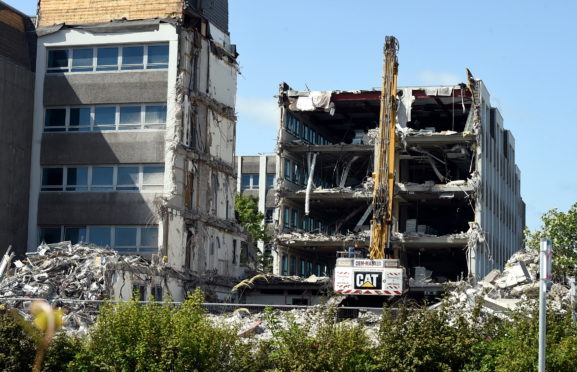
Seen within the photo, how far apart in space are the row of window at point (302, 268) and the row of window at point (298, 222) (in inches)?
109

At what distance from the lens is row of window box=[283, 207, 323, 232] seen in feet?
275

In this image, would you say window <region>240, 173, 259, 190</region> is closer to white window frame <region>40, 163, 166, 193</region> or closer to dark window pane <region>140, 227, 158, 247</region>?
white window frame <region>40, 163, 166, 193</region>

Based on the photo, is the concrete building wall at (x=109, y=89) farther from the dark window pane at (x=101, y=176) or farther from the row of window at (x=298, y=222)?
the row of window at (x=298, y=222)

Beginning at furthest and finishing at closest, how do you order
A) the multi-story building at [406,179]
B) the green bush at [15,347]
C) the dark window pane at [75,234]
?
the multi-story building at [406,179] → the dark window pane at [75,234] → the green bush at [15,347]

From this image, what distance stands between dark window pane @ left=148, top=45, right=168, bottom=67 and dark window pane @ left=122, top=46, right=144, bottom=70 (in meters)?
0.48

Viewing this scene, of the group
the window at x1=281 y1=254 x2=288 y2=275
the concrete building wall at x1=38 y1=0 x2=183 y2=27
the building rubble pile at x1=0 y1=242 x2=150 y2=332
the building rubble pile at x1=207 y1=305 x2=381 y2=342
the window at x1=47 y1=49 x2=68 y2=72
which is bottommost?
the building rubble pile at x1=207 y1=305 x2=381 y2=342

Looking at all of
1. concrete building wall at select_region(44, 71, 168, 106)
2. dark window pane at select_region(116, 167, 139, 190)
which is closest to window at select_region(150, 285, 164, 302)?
dark window pane at select_region(116, 167, 139, 190)

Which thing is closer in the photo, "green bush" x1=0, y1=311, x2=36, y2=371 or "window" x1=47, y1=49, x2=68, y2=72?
"green bush" x1=0, y1=311, x2=36, y2=371

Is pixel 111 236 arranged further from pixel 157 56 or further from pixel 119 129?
pixel 157 56

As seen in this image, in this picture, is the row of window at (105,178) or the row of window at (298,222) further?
the row of window at (298,222)

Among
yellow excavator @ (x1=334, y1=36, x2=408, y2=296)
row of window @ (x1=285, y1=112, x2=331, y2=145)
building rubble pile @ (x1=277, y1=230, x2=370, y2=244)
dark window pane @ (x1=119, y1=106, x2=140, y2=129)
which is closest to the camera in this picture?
yellow excavator @ (x1=334, y1=36, x2=408, y2=296)

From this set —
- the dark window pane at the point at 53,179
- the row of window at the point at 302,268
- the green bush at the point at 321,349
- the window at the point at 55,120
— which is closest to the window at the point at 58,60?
the window at the point at 55,120

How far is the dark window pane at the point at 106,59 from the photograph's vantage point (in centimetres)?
5725

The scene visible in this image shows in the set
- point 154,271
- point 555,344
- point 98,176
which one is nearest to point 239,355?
point 555,344
